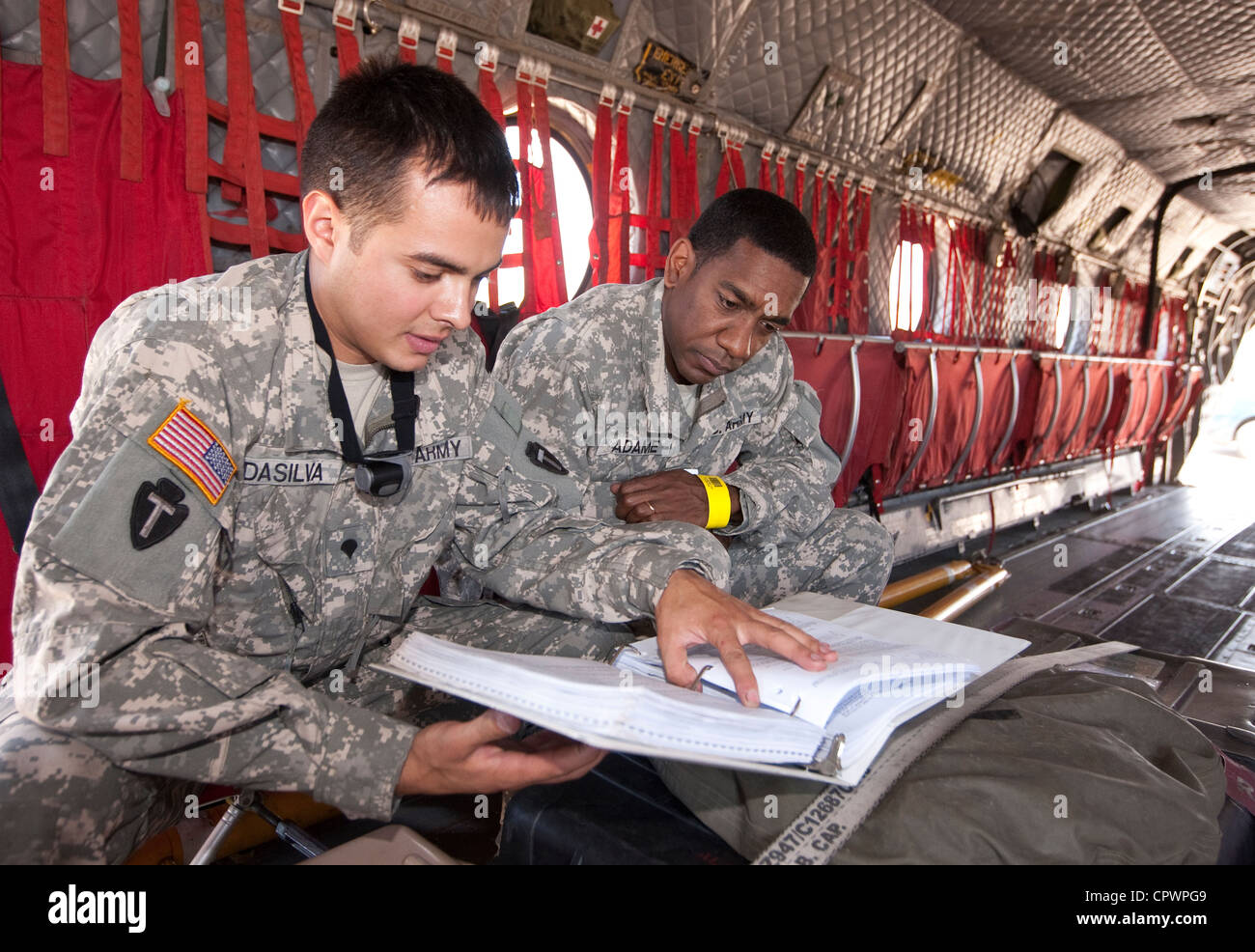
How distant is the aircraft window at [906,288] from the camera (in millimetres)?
4891

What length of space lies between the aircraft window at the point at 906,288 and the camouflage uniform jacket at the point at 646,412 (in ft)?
9.50

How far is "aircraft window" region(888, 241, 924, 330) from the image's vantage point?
489 cm

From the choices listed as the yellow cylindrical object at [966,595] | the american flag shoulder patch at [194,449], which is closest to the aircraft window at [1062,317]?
the yellow cylindrical object at [966,595]

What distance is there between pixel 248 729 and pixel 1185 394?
9.64 m

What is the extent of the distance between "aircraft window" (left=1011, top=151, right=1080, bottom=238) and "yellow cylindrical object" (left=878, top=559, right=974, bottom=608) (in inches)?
147

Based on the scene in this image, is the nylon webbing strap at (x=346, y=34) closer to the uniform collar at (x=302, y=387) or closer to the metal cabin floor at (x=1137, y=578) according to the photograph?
the uniform collar at (x=302, y=387)

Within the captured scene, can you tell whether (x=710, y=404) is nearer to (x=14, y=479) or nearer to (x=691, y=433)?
(x=691, y=433)

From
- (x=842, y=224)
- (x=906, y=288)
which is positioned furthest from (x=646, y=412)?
(x=906, y=288)

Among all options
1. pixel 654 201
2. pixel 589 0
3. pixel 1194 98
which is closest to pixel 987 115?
pixel 1194 98

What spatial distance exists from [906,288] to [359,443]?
15.3ft

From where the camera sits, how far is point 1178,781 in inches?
30.9

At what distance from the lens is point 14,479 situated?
1.68 metres

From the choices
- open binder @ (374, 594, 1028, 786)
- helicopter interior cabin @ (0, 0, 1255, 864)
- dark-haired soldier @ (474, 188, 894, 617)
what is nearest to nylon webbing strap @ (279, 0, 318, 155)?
helicopter interior cabin @ (0, 0, 1255, 864)
